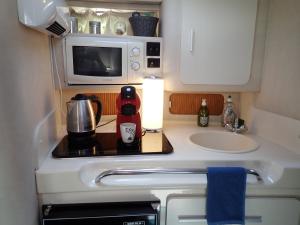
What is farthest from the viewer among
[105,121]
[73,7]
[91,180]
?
Answer: [105,121]

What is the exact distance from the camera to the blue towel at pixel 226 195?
2.97 feet

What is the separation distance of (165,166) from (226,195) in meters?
0.29

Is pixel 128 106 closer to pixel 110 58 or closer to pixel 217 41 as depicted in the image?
pixel 110 58

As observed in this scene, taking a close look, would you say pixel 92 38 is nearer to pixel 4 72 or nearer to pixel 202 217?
pixel 4 72

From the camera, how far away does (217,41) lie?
121 cm

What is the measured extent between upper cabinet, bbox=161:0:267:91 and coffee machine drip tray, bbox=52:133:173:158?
1.20 feet

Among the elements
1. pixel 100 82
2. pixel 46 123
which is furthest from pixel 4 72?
pixel 100 82

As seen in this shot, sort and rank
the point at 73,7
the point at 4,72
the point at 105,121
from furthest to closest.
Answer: the point at 105,121 → the point at 73,7 → the point at 4,72

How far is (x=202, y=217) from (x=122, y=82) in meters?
0.84

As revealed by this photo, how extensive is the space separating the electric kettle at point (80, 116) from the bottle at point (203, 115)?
2.43 feet

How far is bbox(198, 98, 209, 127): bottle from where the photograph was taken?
148cm

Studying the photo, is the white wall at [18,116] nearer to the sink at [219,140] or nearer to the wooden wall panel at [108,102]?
the wooden wall panel at [108,102]

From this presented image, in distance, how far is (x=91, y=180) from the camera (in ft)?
2.94

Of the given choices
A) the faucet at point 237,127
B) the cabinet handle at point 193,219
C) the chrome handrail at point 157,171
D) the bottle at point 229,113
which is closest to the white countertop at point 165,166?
the chrome handrail at point 157,171
